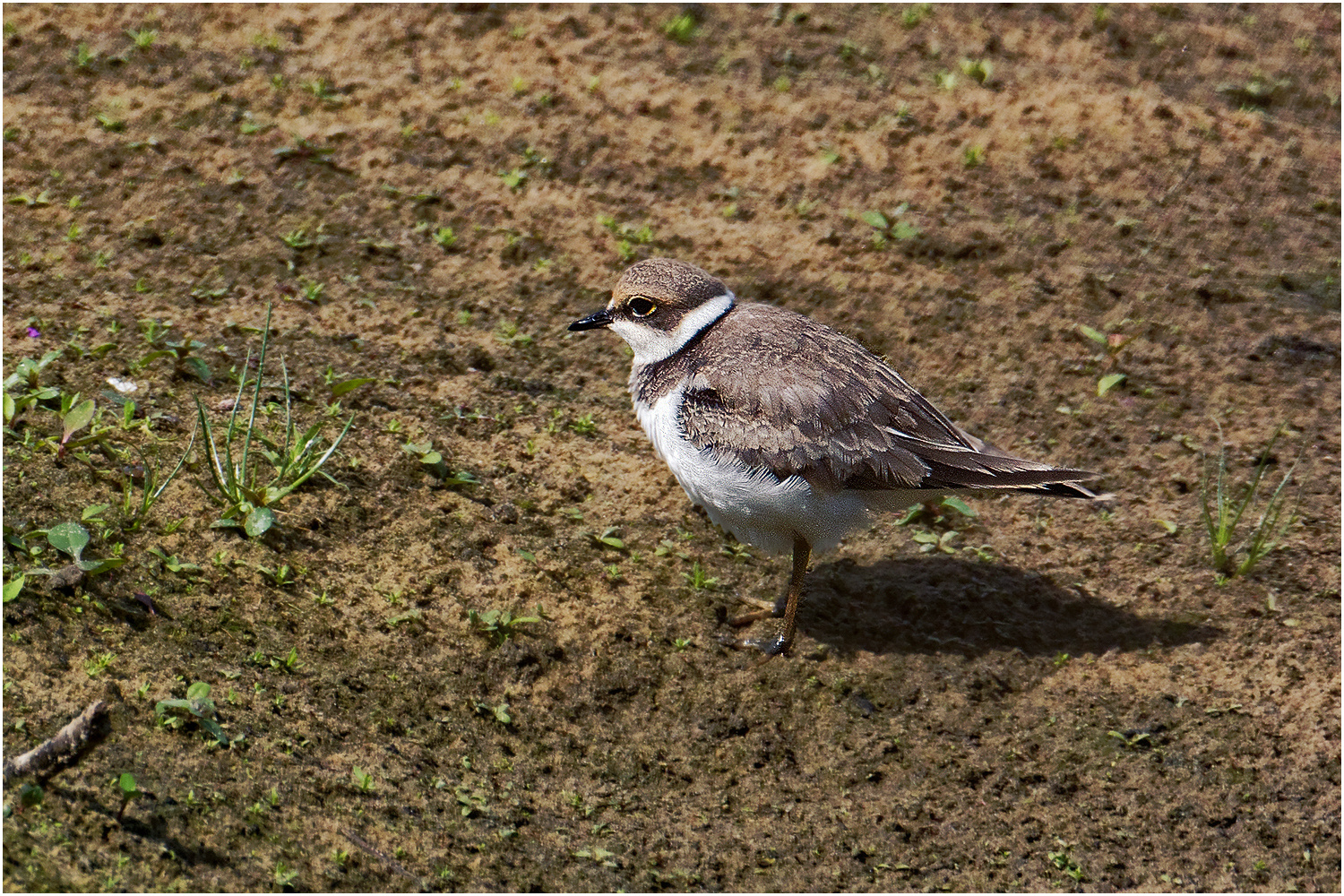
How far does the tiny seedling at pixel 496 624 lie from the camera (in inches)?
209

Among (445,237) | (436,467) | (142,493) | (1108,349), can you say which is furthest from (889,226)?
(142,493)

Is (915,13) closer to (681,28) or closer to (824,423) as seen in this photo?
(681,28)

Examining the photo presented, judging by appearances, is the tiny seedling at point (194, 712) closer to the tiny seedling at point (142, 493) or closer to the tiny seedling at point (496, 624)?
the tiny seedling at point (142, 493)

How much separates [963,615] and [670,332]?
2.16 metres

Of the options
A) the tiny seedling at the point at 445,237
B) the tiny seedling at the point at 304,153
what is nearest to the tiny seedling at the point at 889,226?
the tiny seedling at the point at 445,237

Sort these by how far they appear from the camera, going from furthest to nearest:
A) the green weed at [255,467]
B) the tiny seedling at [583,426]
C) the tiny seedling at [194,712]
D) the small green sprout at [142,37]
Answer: the small green sprout at [142,37] → the tiny seedling at [583,426] → the green weed at [255,467] → the tiny seedling at [194,712]

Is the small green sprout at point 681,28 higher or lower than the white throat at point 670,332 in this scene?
higher

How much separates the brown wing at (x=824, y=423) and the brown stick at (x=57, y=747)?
2815 mm

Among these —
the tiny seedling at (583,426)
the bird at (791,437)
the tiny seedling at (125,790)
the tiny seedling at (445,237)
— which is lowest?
the tiny seedling at (583,426)

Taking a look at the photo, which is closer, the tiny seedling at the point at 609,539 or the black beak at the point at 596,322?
the tiny seedling at the point at 609,539

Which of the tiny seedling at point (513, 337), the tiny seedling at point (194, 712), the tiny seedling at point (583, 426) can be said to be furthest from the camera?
the tiny seedling at point (513, 337)

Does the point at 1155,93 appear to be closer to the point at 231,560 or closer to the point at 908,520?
the point at 908,520

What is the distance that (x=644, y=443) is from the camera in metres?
6.81

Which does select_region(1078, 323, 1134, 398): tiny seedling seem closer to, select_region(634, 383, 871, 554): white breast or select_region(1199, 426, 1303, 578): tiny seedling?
select_region(1199, 426, 1303, 578): tiny seedling
